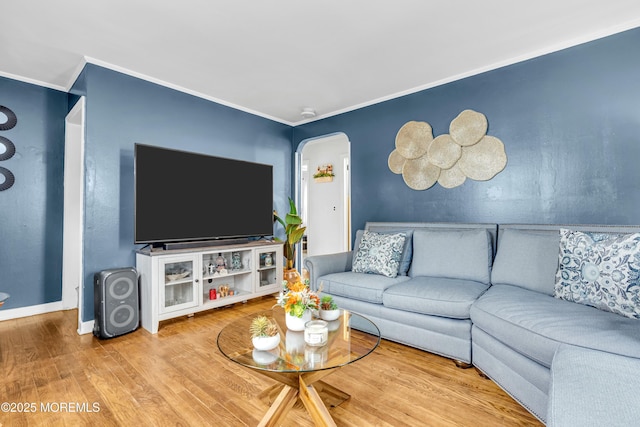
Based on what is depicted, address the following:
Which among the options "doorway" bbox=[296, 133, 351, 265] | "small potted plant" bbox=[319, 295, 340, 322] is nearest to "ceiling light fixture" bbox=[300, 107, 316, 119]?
"doorway" bbox=[296, 133, 351, 265]

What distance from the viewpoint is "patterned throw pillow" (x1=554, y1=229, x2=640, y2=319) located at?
5.59 ft

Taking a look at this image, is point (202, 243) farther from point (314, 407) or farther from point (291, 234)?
point (314, 407)

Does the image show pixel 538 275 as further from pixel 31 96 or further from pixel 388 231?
pixel 31 96

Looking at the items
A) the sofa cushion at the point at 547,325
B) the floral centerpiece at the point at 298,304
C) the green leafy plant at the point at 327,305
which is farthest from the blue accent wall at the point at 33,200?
the sofa cushion at the point at 547,325

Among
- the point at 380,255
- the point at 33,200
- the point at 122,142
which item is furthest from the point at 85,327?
the point at 380,255

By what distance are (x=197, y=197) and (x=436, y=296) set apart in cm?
252

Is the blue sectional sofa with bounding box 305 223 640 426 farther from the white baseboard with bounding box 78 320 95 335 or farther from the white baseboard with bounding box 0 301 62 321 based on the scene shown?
the white baseboard with bounding box 0 301 62 321

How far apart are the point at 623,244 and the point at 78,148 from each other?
478cm

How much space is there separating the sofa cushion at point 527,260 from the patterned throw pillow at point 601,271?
0.14 meters

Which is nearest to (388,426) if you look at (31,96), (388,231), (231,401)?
(231,401)

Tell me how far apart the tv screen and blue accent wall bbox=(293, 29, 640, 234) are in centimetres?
179

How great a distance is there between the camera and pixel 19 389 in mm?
1894

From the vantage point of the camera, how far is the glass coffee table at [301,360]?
138 centimetres

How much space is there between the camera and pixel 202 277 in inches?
128
